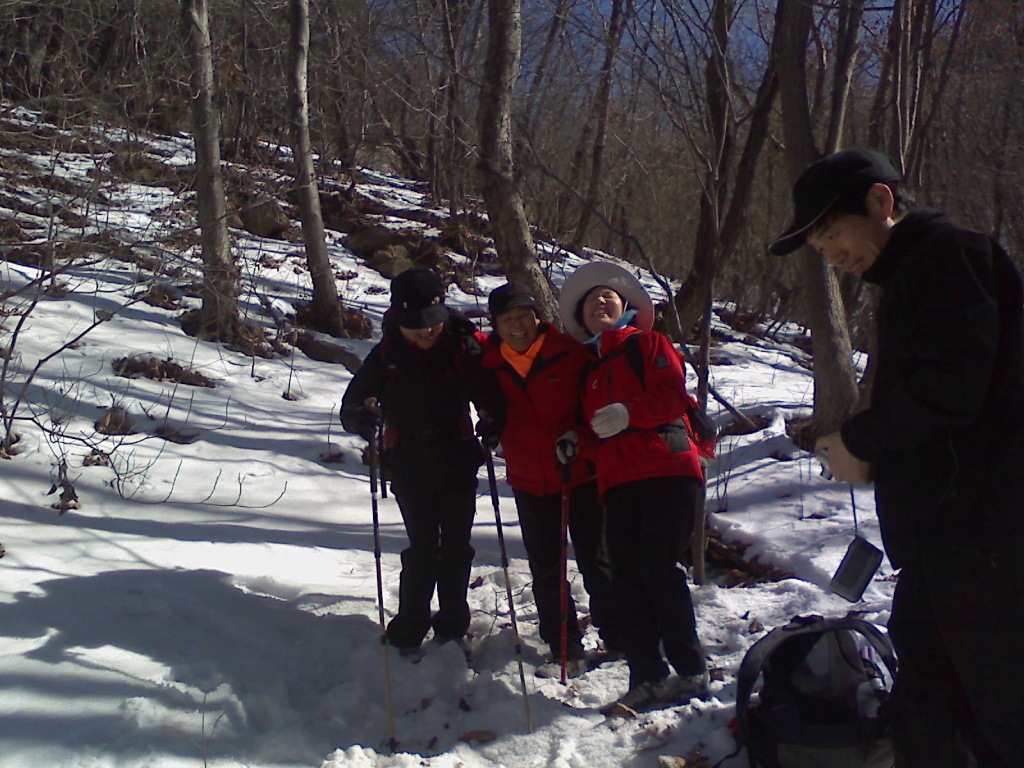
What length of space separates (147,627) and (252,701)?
2.25 ft

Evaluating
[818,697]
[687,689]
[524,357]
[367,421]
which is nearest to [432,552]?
[367,421]

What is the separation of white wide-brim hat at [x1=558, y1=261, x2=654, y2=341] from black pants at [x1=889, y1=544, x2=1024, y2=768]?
1.75m

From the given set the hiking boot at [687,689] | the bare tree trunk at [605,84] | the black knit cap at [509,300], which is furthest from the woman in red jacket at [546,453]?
the bare tree trunk at [605,84]

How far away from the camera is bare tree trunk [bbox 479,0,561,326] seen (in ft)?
14.7

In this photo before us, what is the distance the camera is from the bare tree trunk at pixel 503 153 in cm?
449

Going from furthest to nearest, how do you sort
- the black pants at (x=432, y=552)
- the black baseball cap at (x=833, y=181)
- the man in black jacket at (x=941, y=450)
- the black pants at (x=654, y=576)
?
the black pants at (x=432, y=552) → the black pants at (x=654, y=576) → the black baseball cap at (x=833, y=181) → the man in black jacket at (x=941, y=450)

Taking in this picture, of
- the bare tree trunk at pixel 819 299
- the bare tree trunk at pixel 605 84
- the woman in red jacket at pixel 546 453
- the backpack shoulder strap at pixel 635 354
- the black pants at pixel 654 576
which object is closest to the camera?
the black pants at pixel 654 576

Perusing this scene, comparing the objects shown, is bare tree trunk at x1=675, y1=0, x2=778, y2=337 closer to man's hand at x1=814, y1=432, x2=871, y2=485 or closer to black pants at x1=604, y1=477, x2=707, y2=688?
black pants at x1=604, y1=477, x2=707, y2=688

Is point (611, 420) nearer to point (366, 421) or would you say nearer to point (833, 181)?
point (366, 421)

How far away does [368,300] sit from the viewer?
11430mm

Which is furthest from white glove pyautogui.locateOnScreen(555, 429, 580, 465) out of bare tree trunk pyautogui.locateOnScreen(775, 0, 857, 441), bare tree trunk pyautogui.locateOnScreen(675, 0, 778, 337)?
bare tree trunk pyautogui.locateOnScreen(775, 0, 857, 441)

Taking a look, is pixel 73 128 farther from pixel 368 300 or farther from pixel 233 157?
pixel 233 157

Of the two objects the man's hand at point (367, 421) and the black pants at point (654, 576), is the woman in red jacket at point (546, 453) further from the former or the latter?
the man's hand at point (367, 421)

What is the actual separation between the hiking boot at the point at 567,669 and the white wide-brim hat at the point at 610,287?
57.9 inches
